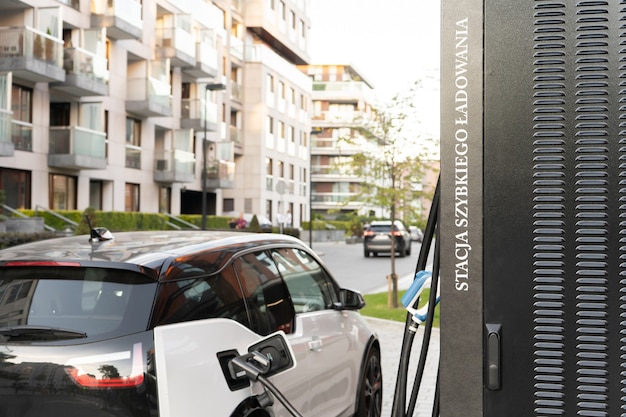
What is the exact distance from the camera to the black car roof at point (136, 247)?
429 cm

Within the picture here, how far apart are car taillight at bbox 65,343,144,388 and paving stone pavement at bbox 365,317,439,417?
3.18m

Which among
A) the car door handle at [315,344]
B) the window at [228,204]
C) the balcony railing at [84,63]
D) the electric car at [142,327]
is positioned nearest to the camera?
the electric car at [142,327]

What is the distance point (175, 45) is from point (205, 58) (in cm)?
387

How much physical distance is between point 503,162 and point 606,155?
0.76ft

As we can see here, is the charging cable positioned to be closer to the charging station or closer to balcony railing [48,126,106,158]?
the charging station

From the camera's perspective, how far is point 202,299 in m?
4.34

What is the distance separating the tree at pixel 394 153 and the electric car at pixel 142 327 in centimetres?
1414

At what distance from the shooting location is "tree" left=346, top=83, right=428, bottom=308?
1925 cm

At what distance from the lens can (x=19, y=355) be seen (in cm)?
386

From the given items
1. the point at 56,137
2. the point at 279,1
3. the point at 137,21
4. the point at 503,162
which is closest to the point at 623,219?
the point at 503,162

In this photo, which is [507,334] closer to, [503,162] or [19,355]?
[503,162]

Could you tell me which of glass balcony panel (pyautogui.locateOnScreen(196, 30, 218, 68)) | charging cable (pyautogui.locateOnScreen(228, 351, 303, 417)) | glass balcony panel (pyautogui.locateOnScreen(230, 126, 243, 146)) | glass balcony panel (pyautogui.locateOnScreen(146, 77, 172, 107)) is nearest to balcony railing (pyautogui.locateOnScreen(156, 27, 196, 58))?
glass balcony panel (pyautogui.locateOnScreen(196, 30, 218, 68))

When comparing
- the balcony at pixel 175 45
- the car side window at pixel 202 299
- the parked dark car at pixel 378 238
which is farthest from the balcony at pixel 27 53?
the car side window at pixel 202 299

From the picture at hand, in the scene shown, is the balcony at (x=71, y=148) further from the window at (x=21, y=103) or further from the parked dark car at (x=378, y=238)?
the parked dark car at (x=378, y=238)
